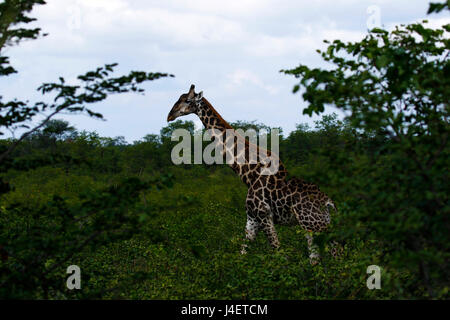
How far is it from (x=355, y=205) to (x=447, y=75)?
1.67m

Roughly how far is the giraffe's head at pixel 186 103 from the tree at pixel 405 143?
5.23 meters

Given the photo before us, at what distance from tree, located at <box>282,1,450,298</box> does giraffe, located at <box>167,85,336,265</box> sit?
11.8ft

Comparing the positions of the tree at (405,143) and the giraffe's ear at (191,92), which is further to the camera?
the giraffe's ear at (191,92)

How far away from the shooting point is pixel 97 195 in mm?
5551

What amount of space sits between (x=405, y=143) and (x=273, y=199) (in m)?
5.22

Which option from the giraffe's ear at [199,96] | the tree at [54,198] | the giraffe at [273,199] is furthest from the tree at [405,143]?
the giraffe's ear at [199,96]

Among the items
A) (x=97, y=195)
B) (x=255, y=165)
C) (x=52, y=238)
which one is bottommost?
(x=52, y=238)

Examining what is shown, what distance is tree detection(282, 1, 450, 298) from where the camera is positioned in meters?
5.14

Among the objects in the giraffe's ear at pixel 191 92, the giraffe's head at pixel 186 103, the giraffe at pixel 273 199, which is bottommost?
the giraffe at pixel 273 199

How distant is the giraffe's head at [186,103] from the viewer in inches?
437

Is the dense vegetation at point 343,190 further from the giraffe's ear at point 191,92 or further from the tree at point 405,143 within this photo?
the giraffe's ear at point 191,92
